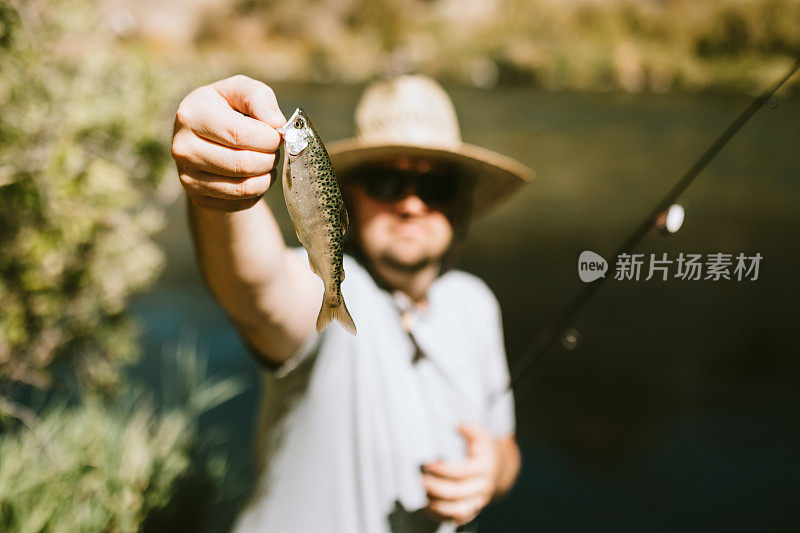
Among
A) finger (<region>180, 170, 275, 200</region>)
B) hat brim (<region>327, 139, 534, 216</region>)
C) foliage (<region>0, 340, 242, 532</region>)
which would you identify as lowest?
foliage (<region>0, 340, 242, 532</region>)

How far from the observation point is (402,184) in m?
1.21

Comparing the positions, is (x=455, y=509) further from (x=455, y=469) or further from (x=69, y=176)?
(x=69, y=176)

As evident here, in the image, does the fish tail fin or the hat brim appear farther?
the hat brim

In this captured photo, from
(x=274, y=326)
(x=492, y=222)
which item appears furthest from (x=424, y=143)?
(x=492, y=222)

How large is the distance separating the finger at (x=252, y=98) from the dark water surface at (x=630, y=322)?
1.96 meters

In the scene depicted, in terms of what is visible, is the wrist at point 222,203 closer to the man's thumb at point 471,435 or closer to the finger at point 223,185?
the finger at point 223,185

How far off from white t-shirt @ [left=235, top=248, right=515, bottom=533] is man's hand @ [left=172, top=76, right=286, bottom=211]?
41 centimetres

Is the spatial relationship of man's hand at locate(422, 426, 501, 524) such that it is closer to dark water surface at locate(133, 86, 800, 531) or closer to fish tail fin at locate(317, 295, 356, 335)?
fish tail fin at locate(317, 295, 356, 335)

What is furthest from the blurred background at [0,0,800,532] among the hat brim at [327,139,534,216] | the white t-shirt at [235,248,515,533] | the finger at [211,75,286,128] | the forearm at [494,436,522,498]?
the forearm at [494,436,522,498]

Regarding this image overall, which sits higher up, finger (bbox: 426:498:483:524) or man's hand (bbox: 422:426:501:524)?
man's hand (bbox: 422:426:501:524)

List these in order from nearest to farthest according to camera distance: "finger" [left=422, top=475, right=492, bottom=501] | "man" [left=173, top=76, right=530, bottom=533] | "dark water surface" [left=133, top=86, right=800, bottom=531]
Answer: "man" [left=173, top=76, right=530, bottom=533] < "finger" [left=422, top=475, right=492, bottom=501] < "dark water surface" [left=133, top=86, right=800, bottom=531]

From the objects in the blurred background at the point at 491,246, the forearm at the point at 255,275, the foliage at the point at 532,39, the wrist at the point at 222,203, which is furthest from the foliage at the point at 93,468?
the foliage at the point at 532,39

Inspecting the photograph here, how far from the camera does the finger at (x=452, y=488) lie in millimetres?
1056

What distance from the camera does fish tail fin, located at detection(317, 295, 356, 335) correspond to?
72cm
